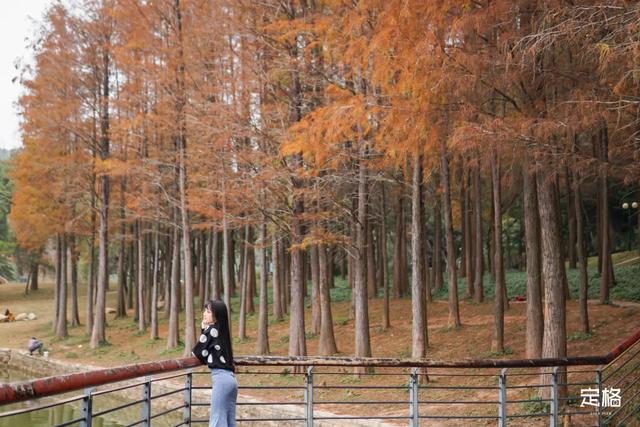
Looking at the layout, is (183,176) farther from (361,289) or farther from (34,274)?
(34,274)

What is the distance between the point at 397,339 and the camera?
67.8 ft

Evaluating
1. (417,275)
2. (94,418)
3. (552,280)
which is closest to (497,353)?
(417,275)

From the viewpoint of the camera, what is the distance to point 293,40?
1622cm

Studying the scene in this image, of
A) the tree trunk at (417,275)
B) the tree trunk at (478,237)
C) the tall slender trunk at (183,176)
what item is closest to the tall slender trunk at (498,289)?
the tree trunk at (417,275)

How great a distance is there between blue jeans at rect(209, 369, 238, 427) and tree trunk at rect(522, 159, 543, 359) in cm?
920

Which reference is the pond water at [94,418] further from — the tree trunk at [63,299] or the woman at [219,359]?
the tree trunk at [63,299]

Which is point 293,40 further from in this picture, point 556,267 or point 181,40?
point 556,267

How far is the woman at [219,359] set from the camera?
17.5 ft

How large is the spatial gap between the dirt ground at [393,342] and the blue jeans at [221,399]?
3.35 m

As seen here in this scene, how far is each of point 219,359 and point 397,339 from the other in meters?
15.9

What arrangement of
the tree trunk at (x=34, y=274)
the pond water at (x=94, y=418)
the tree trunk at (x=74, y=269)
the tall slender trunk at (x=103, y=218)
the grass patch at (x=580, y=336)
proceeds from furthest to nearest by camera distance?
the tree trunk at (x=34, y=274), the tree trunk at (x=74, y=269), the tall slender trunk at (x=103, y=218), the grass patch at (x=580, y=336), the pond water at (x=94, y=418)

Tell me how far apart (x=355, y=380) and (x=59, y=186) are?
17.9 metres

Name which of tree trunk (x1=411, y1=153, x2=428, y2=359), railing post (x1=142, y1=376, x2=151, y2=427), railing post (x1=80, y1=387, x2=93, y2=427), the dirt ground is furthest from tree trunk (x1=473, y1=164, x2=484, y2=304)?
railing post (x1=80, y1=387, x2=93, y2=427)

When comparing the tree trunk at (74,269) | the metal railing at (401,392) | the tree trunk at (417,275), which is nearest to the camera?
the metal railing at (401,392)
